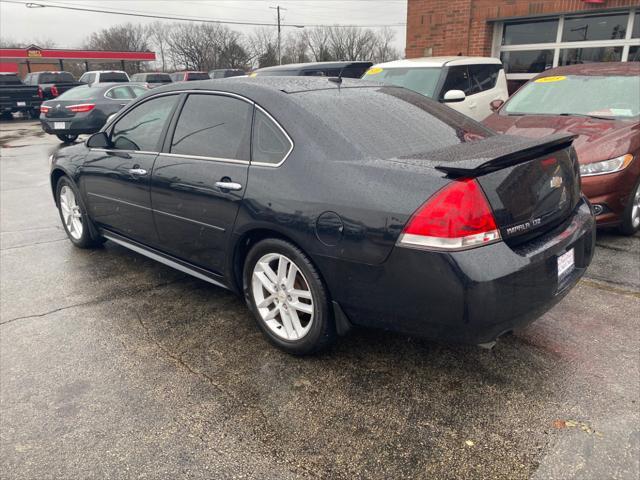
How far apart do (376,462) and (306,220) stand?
1.20 meters

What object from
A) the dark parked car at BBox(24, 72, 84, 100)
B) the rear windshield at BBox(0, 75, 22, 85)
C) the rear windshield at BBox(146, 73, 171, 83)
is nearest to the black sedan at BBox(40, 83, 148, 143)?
the dark parked car at BBox(24, 72, 84, 100)

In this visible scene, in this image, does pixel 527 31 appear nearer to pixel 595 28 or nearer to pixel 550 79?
pixel 595 28

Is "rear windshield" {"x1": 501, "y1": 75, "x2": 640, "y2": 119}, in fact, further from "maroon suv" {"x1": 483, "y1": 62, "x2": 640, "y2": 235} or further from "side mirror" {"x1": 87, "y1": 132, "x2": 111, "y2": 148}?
"side mirror" {"x1": 87, "y1": 132, "x2": 111, "y2": 148}

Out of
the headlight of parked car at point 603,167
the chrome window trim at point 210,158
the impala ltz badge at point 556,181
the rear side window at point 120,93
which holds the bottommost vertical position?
the headlight of parked car at point 603,167

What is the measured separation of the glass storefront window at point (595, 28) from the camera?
10.2 meters

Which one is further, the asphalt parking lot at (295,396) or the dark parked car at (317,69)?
the dark parked car at (317,69)

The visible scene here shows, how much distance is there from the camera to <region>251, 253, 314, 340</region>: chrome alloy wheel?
2.90 meters

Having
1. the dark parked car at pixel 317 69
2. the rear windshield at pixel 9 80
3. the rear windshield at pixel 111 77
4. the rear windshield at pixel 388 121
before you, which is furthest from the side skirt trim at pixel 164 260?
the rear windshield at pixel 9 80

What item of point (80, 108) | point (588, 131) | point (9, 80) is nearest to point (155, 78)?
point (9, 80)

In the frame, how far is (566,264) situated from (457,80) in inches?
216

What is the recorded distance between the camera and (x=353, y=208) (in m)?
2.50

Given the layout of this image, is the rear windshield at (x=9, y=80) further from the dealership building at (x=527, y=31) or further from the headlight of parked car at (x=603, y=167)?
the headlight of parked car at (x=603, y=167)

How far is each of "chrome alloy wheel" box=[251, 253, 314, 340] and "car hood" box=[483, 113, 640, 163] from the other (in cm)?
285

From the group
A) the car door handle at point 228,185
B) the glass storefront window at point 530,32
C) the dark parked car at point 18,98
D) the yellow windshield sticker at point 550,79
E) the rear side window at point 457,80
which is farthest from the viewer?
the dark parked car at point 18,98
